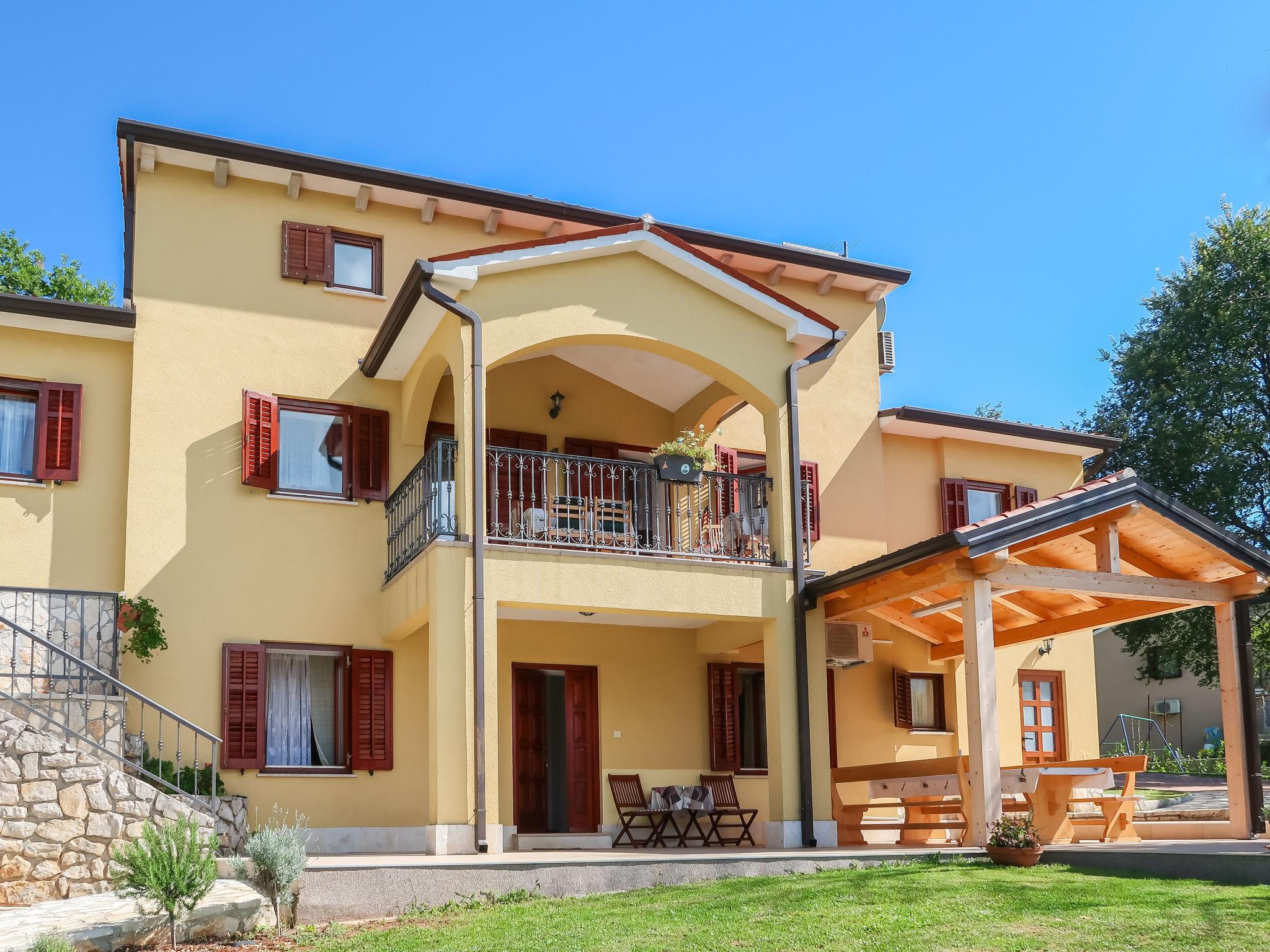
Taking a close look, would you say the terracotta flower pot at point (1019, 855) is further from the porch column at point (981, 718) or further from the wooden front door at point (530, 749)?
the wooden front door at point (530, 749)

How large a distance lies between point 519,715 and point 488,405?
3.80m

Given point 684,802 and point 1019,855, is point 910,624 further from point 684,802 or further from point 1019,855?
point 1019,855

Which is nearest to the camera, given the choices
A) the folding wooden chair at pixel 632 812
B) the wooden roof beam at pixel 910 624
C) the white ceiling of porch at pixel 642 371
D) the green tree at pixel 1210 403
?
the folding wooden chair at pixel 632 812

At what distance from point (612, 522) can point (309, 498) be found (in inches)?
138

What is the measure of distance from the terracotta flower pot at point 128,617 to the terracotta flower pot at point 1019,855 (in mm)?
8617

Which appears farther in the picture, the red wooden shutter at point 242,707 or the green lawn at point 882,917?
the red wooden shutter at point 242,707

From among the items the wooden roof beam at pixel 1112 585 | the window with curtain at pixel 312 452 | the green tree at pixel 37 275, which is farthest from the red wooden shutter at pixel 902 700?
the green tree at pixel 37 275

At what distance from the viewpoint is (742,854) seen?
11.9 m

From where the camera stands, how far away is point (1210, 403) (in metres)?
26.7

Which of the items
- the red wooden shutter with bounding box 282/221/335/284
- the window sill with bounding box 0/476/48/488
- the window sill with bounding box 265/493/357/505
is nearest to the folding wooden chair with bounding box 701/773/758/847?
the window sill with bounding box 265/493/357/505

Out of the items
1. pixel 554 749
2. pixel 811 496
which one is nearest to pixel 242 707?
pixel 554 749

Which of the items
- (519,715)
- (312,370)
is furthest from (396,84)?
(519,715)

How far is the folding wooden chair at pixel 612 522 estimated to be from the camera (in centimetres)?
1317

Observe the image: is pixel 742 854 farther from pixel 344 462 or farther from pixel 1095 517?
pixel 344 462
